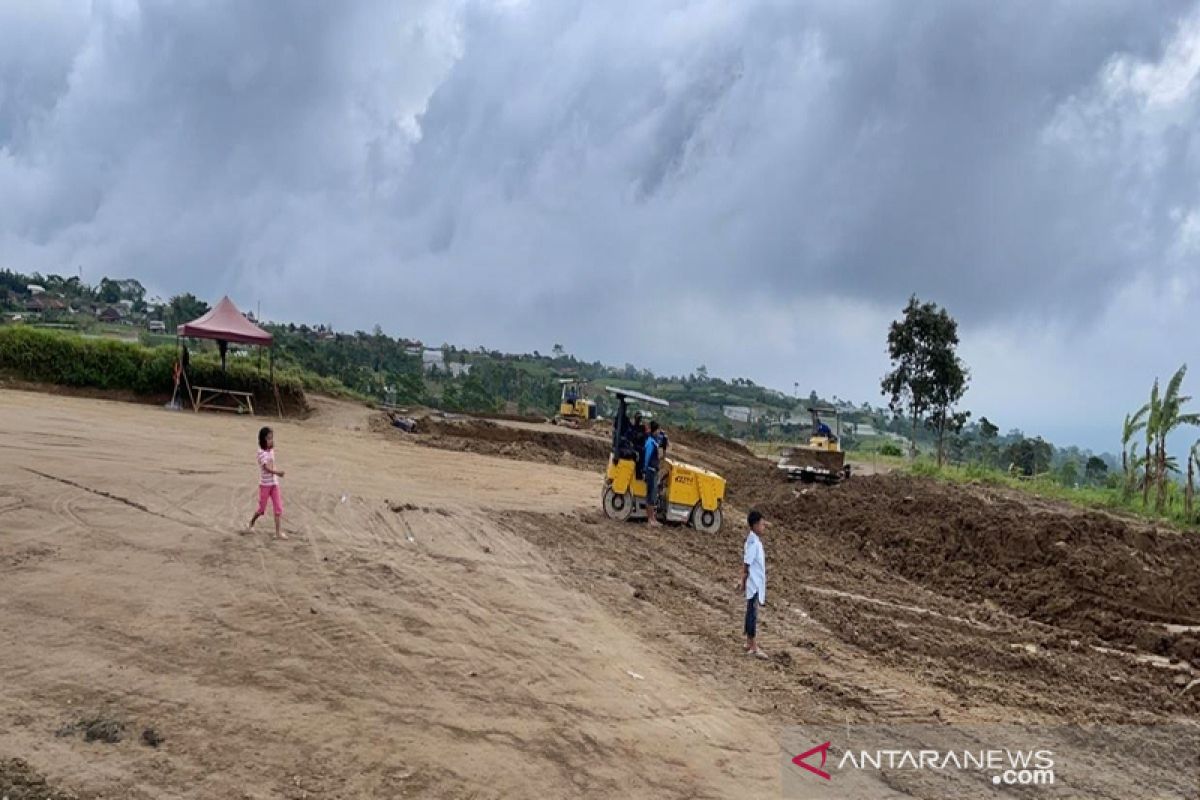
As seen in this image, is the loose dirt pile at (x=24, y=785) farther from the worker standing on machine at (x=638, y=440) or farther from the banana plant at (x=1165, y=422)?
the banana plant at (x=1165, y=422)

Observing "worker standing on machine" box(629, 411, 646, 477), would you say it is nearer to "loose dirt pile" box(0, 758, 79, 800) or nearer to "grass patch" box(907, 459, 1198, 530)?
"loose dirt pile" box(0, 758, 79, 800)

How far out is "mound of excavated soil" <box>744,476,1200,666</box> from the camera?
12.5m

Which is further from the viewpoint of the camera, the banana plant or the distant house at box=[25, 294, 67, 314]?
the distant house at box=[25, 294, 67, 314]

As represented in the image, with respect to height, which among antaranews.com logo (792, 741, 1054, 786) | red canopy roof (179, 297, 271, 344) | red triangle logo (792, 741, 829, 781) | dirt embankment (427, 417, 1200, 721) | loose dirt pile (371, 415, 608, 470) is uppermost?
red canopy roof (179, 297, 271, 344)

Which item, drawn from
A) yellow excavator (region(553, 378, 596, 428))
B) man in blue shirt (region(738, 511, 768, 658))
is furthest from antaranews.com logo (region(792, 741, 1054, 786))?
yellow excavator (region(553, 378, 596, 428))

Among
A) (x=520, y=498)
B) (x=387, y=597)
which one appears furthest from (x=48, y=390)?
(x=387, y=597)

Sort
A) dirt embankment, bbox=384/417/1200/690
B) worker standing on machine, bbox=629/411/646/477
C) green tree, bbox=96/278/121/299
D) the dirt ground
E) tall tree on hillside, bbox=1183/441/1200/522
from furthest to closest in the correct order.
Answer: green tree, bbox=96/278/121/299, tall tree on hillside, bbox=1183/441/1200/522, worker standing on machine, bbox=629/411/646/477, dirt embankment, bbox=384/417/1200/690, the dirt ground

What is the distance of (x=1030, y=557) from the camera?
50.0 ft

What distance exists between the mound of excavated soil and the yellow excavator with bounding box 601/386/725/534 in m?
2.11

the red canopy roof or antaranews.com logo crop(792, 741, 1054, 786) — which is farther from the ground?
the red canopy roof

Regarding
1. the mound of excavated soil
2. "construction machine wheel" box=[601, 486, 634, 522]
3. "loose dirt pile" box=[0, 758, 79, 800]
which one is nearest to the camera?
"loose dirt pile" box=[0, 758, 79, 800]

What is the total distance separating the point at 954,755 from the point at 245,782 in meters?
5.35

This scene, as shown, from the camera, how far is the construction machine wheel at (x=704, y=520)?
15.7 meters

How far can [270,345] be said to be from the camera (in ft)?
90.0
